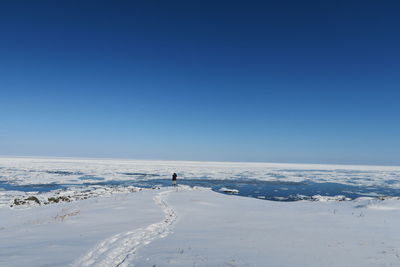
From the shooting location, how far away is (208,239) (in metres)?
7.62

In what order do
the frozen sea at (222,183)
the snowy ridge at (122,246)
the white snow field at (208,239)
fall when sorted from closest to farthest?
the white snow field at (208,239) → the snowy ridge at (122,246) → the frozen sea at (222,183)

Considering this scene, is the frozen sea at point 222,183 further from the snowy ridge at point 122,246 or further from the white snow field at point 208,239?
the snowy ridge at point 122,246

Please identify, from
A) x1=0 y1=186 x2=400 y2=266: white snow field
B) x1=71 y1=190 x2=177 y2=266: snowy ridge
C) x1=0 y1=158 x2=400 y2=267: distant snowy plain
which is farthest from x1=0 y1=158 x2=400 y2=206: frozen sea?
x1=71 y1=190 x2=177 y2=266: snowy ridge

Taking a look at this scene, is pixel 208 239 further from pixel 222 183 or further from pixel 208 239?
pixel 222 183

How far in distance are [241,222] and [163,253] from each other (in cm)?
508

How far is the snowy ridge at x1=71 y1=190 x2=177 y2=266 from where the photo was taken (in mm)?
5828

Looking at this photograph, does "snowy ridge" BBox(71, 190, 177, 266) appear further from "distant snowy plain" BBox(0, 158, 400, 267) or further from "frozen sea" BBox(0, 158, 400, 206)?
"frozen sea" BBox(0, 158, 400, 206)

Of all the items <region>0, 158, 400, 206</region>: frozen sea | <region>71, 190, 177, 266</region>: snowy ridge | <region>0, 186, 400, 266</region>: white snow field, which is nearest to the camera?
<region>0, 186, 400, 266</region>: white snow field

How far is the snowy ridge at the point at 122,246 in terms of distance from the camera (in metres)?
5.83

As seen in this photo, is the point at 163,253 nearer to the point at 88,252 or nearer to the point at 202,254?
the point at 202,254

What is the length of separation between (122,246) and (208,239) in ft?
7.52

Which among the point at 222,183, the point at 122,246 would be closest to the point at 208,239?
the point at 122,246

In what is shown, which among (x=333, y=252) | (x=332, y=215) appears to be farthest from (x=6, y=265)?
(x=332, y=215)

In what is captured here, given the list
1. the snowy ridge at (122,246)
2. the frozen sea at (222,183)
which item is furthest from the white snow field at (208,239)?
the frozen sea at (222,183)
